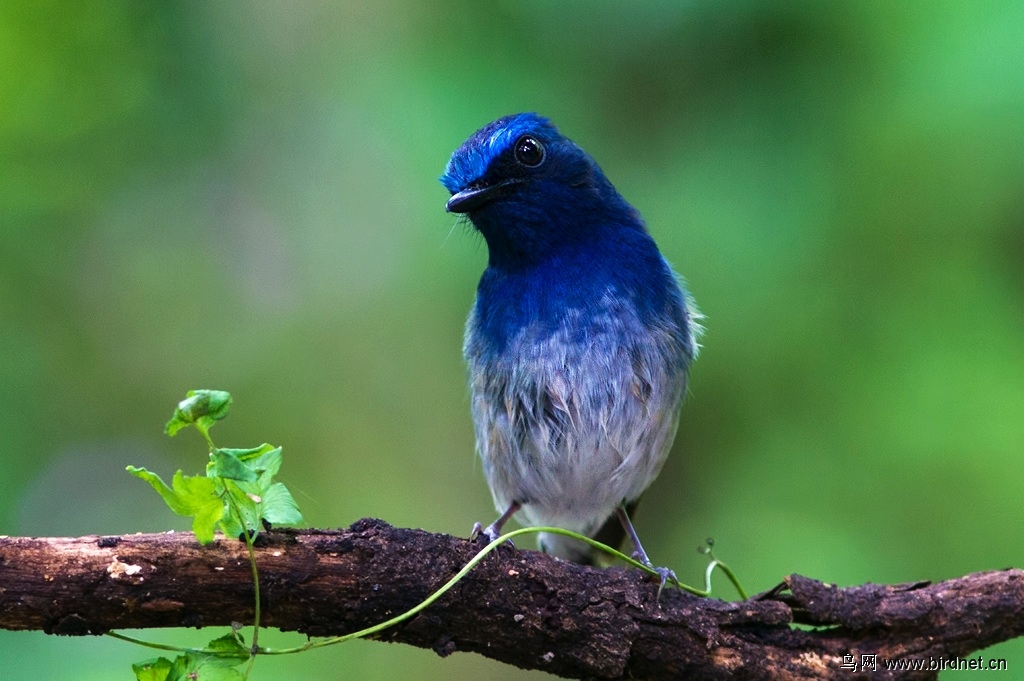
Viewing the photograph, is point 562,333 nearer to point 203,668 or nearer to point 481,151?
point 481,151

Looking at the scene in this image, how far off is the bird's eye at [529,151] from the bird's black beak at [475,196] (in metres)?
0.10

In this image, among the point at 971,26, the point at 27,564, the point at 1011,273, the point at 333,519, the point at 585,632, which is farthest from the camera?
the point at 333,519

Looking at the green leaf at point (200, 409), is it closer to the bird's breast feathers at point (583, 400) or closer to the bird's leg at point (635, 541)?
the bird's leg at point (635, 541)

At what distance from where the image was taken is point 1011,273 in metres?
5.38

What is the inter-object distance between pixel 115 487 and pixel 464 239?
2417mm

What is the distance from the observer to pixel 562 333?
4.09m

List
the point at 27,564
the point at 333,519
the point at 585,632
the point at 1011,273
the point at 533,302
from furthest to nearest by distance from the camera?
the point at 333,519
the point at 1011,273
the point at 533,302
the point at 585,632
the point at 27,564

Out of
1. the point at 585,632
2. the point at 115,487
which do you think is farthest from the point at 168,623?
the point at 115,487

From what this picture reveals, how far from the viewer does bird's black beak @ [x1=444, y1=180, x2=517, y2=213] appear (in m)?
4.11

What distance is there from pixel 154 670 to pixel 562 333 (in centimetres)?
202

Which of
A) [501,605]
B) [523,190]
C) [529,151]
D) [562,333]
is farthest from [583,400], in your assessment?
[501,605]

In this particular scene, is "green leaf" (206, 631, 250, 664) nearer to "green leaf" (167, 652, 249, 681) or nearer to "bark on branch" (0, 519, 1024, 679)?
"green leaf" (167, 652, 249, 681)

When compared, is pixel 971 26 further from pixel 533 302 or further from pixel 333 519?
pixel 333 519

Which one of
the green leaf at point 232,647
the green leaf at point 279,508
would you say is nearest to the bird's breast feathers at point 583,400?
the green leaf at point 279,508
